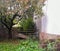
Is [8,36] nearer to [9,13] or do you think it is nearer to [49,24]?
[9,13]

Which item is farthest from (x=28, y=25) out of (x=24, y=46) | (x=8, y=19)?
(x=24, y=46)

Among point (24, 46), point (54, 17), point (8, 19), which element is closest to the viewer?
point (24, 46)

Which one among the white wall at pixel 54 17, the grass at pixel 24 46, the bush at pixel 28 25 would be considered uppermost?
the white wall at pixel 54 17

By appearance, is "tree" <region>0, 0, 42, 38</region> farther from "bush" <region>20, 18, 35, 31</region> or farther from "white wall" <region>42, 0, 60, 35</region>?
"white wall" <region>42, 0, 60, 35</region>

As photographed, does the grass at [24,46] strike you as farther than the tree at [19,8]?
No

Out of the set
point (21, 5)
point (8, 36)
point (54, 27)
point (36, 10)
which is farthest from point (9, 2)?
point (54, 27)

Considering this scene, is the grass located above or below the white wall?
below

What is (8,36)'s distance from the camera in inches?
699

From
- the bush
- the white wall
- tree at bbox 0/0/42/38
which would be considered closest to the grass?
the white wall

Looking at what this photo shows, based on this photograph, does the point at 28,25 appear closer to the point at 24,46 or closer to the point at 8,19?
the point at 8,19

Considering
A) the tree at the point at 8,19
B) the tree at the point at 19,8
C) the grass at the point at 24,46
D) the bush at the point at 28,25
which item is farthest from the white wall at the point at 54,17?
the bush at the point at 28,25

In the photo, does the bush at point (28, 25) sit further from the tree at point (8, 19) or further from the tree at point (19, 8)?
the tree at point (19, 8)

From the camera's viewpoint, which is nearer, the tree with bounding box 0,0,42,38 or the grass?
the grass

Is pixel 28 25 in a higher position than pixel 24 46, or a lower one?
higher
